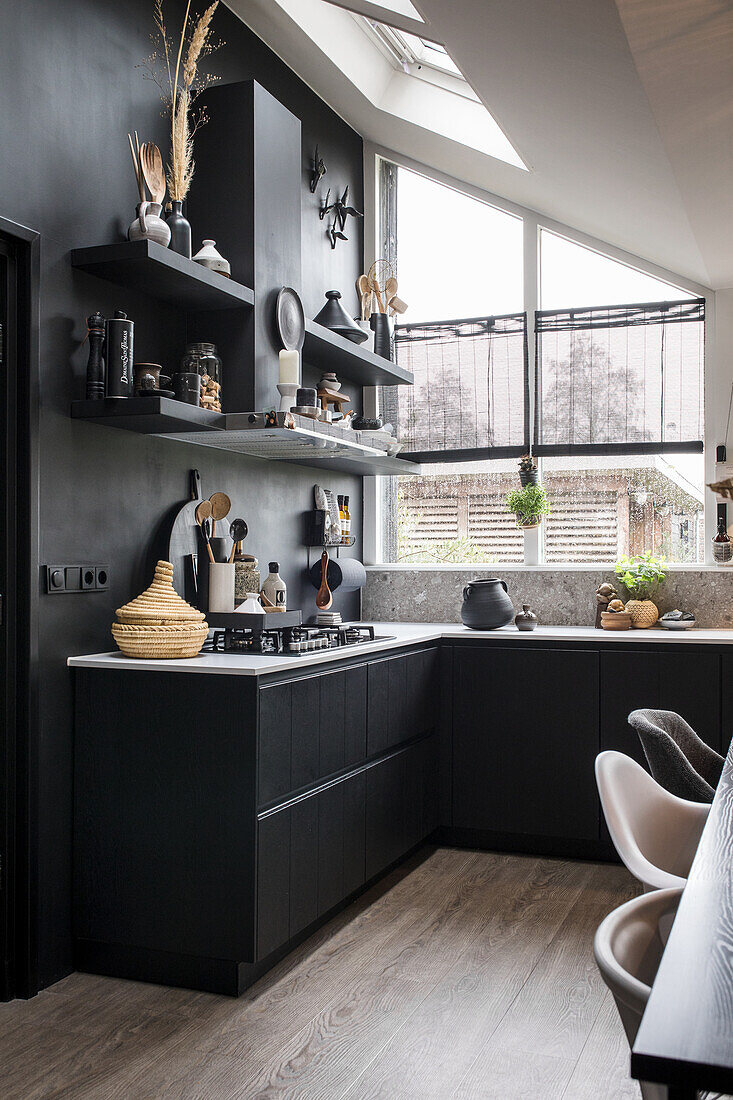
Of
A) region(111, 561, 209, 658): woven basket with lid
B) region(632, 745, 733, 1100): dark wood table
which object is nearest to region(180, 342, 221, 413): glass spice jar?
region(111, 561, 209, 658): woven basket with lid

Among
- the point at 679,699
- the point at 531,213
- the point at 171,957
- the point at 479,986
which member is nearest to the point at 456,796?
the point at 679,699

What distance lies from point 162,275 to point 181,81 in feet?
3.30

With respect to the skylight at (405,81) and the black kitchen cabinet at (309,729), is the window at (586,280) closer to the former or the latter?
the skylight at (405,81)

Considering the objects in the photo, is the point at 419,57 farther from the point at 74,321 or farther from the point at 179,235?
the point at 74,321

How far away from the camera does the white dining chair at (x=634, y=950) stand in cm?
111

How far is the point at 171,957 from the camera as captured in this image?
9.31 ft

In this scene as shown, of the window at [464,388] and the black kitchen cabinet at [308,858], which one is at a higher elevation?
the window at [464,388]

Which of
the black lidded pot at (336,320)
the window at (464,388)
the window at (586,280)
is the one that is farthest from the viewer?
the window at (464,388)

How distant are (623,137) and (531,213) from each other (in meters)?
1.74

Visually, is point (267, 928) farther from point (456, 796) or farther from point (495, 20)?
point (495, 20)

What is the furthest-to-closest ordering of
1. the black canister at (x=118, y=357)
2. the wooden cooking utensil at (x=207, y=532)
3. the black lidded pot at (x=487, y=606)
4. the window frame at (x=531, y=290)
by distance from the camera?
the window frame at (x=531, y=290), the black lidded pot at (x=487, y=606), the wooden cooking utensil at (x=207, y=532), the black canister at (x=118, y=357)

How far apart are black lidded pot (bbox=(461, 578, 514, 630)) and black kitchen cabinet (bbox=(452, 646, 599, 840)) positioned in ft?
0.74

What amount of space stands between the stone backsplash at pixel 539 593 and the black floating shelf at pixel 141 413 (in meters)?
2.21

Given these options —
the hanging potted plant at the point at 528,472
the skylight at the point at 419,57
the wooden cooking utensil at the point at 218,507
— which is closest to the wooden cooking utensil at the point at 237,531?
the wooden cooking utensil at the point at 218,507
